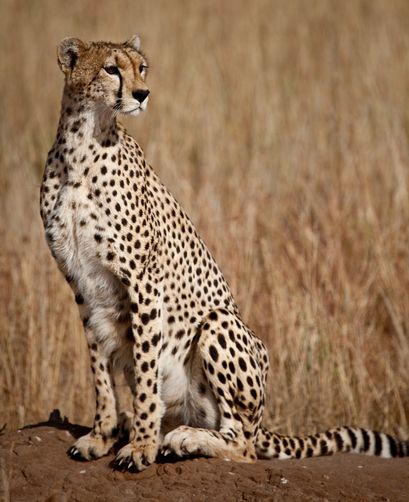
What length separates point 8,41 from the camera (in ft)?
24.9

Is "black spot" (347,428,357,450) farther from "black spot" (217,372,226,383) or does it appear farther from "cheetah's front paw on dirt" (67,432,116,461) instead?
"cheetah's front paw on dirt" (67,432,116,461)

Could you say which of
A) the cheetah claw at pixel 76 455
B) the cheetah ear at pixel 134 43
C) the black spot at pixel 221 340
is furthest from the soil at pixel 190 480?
the cheetah ear at pixel 134 43

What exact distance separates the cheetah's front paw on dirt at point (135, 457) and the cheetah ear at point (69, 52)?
4.08ft

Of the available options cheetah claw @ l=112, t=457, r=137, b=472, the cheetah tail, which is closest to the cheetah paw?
cheetah claw @ l=112, t=457, r=137, b=472

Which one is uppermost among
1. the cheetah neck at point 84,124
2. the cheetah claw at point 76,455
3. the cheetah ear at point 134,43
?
the cheetah ear at point 134,43

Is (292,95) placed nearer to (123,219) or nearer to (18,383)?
(18,383)

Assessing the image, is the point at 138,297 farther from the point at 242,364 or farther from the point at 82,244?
the point at 242,364

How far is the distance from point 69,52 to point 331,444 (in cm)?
164

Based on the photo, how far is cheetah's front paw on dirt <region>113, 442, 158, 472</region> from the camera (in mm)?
3170

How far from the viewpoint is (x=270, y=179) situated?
19.0ft

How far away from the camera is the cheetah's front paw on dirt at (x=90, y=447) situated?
10.8ft

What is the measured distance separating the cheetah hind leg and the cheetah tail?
4.8 inches

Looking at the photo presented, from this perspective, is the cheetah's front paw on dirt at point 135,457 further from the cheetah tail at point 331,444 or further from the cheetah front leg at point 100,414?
the cheetah tail at point 331,444

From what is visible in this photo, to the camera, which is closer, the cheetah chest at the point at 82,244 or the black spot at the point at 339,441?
the cheetah chest at the point at 82,244
